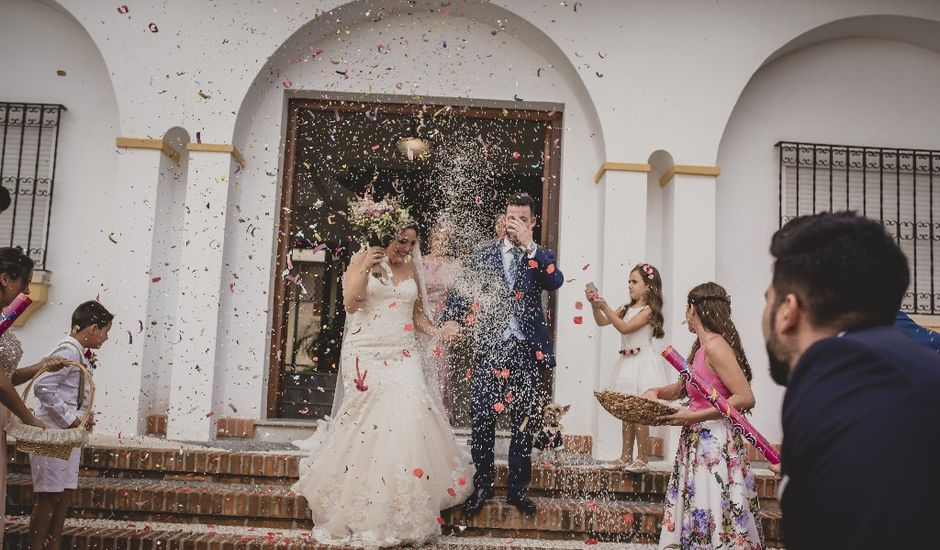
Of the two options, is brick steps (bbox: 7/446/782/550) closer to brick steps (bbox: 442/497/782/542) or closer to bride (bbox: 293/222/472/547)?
brick steps (bbox: 442/497/782/542)

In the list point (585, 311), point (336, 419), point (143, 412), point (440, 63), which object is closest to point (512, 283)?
point (336, 419)

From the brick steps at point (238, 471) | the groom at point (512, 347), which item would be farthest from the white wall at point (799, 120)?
the groom at point (512, 347)

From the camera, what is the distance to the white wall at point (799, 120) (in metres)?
7.75

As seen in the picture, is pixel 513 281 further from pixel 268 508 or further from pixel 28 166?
pixel 28 166

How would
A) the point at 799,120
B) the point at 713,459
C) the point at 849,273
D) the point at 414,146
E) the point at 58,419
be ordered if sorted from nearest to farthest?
the point at 849,273 → the point at 713,459 → the point at 58,419 → the point at 799,120 → the point at 414,146

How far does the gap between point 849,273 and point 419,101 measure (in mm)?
6740

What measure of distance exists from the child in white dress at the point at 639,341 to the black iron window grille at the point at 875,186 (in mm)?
2443

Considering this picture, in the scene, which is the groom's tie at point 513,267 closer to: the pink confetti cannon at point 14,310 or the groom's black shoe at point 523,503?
the groom's black shoe at point 523,503

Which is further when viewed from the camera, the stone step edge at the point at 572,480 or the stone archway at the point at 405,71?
the stone archway at the point at 405,71

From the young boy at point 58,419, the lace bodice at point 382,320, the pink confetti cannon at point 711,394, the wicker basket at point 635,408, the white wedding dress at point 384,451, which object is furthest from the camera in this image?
the lace bodice at point 382,320

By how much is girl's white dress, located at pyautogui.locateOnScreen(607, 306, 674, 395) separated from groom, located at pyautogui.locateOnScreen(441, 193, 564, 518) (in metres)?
1.32

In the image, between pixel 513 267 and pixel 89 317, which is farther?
pixel 513 267

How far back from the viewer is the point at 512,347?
5051 millimetres

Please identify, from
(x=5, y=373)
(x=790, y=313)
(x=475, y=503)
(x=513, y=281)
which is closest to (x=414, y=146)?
(x=513, y=281)
